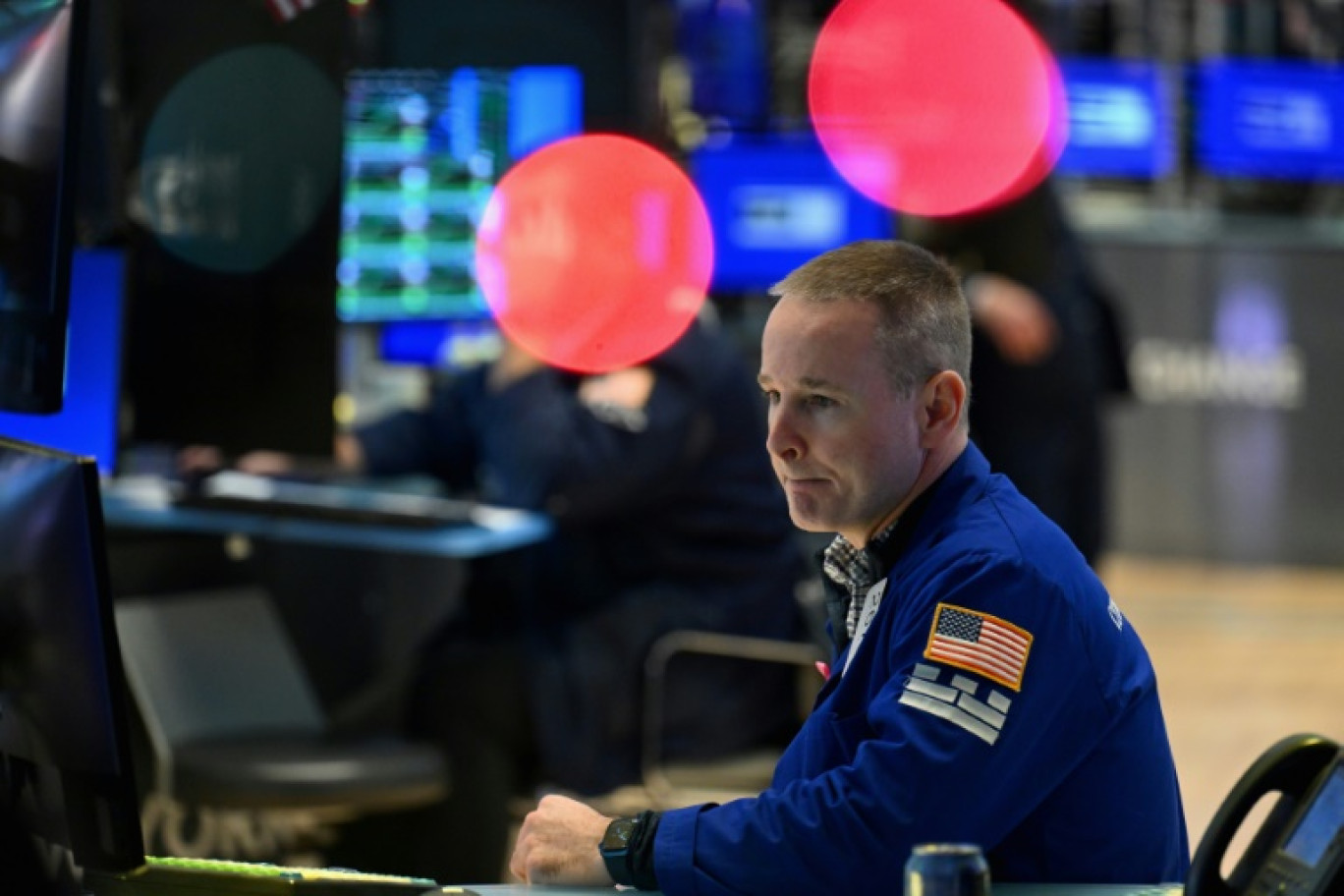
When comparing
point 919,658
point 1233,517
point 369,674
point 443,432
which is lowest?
point 1233,517

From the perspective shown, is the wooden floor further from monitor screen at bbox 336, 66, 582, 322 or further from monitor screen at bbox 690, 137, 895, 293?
monitor screen at bbox 336, 66, 582, 322

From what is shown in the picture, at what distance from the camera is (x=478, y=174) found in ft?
16.6

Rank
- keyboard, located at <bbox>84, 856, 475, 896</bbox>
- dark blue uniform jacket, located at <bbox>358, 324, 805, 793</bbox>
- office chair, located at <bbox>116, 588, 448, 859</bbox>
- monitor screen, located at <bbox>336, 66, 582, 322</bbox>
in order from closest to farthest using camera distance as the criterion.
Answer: keyboard, located at <bbox>84, 856, 475, 896</bbox>, office chair, located at <bbox>116, 588, 448, 859</bbox>, dark blue uniform jacket, located at <bbox>358, 324, 805, 793</bbox>, monitor screen, located at <bbox>336, 66, 582, 322</bbox>

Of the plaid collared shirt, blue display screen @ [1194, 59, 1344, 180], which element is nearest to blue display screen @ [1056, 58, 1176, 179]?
blue display screen @ [1194, 59, 1344, 180]

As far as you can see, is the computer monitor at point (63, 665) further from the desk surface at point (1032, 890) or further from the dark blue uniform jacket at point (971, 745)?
the dark blue uniform jacket at point (971, 745)

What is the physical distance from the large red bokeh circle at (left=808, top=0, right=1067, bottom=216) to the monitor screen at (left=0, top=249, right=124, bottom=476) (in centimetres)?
336

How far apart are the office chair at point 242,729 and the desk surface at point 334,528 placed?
0.53 ft

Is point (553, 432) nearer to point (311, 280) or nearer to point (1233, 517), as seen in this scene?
point (311, 280)

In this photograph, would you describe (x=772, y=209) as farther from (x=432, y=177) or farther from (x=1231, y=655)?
(x=1231, y=655)

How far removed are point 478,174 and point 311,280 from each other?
5.92 ft

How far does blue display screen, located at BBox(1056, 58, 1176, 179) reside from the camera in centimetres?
1080

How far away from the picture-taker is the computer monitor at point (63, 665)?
1657 millimetres

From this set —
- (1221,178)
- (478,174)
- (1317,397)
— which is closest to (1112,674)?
(478,174)

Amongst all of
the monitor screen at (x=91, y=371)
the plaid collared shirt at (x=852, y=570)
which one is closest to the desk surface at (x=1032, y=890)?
the plaid collared shirt at (x=852, y=570)
